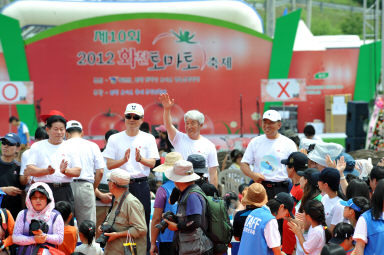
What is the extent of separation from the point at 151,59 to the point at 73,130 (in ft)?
23.5

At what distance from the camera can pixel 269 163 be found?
21.1ft

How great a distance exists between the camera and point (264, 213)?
4.68 m

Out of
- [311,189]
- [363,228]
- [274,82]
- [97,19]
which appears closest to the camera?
[363,228]

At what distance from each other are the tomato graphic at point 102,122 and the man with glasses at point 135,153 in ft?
24.4

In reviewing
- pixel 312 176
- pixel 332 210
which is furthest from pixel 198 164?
pixel 332 210

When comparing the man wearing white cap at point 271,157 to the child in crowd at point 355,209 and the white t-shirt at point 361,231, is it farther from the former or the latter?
the white t-shirt at point 361,231

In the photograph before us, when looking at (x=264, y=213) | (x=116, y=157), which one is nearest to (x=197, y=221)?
(x=264, y=213)

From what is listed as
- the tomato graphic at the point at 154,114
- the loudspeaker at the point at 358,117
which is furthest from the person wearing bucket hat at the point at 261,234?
the loudspeaker at the point at 358,117

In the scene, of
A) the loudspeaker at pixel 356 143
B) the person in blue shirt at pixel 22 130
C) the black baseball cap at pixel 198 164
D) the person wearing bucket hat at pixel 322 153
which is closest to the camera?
the black baseball cap at pixel 198 164

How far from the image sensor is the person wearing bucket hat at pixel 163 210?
5.30 meters

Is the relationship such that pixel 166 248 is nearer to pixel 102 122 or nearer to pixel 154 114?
pixel 154 114

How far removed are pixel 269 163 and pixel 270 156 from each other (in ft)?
0.23

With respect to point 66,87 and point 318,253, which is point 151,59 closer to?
point 66,87

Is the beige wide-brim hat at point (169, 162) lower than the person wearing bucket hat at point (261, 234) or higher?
higher
